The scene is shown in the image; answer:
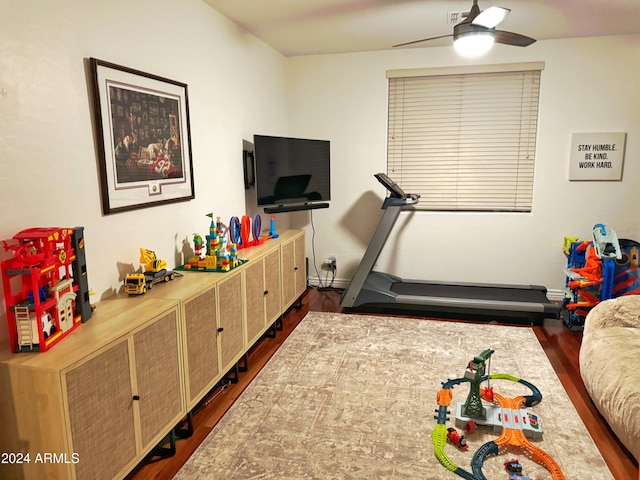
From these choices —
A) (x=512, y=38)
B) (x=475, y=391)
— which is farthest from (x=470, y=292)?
(x=512, y=38)

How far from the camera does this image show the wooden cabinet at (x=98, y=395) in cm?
154

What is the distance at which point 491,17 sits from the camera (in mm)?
2572

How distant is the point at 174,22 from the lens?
277 centimetres

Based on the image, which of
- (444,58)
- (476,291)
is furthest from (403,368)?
(444,58)

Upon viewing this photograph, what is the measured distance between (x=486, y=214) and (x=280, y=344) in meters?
2.47

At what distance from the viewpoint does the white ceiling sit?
3162mm

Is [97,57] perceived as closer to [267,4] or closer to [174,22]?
[174,22]

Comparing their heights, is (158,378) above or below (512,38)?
below

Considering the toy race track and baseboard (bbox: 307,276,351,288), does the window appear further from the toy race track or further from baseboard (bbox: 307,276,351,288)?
the toy race track

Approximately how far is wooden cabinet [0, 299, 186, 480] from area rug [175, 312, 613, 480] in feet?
1.23

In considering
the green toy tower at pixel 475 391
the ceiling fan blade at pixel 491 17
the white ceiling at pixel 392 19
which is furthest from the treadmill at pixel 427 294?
Answer: the ceiling fan blade at pixel 491 17

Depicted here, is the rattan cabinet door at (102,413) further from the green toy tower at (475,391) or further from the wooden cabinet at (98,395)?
the green toy tower at (475,391)

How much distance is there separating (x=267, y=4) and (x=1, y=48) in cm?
191

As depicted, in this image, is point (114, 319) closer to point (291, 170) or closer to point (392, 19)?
point (291, 170)
